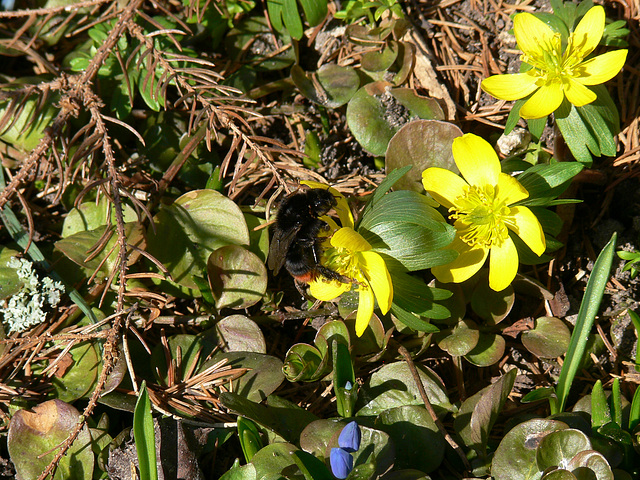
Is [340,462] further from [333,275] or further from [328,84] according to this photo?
[328,84]

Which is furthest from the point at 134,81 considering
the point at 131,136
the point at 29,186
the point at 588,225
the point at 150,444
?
the point at 588,225

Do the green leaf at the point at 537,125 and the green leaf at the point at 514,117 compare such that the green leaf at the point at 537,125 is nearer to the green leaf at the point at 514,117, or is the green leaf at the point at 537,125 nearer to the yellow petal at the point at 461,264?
the green leaf at the point at 514,117

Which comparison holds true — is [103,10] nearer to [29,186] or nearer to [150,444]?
[29,186]

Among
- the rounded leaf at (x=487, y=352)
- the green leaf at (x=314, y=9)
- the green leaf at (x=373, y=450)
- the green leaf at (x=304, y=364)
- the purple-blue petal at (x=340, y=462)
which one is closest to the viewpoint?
the purple-blue petal at (x=340, y=462)

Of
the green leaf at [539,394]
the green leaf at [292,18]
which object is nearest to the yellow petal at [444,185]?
the green leaf at [539,394]

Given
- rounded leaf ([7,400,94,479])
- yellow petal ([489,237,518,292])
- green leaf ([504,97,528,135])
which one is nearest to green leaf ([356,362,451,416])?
yellow petal ([489,237,518,292])

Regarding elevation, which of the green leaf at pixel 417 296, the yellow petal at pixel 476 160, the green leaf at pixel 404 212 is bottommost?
the green leaf at pixel 417 296

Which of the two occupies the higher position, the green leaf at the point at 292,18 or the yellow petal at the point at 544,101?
the green leaf at the point at 292,18
